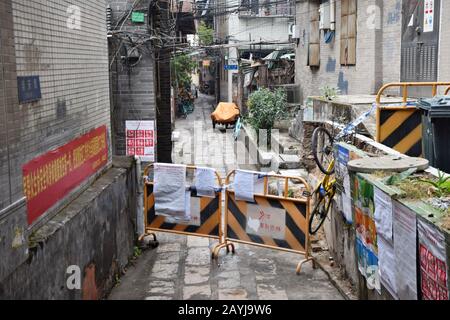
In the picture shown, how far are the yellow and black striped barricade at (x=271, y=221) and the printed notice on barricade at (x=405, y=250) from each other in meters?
2.89

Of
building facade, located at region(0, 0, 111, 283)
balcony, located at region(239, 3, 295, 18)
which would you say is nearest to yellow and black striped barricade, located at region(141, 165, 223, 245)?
building facade, located at region(0, 0, 111, 283)

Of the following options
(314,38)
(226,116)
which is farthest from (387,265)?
(226,116)

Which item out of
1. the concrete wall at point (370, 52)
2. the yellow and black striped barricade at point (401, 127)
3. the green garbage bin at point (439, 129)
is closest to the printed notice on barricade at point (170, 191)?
the yellow and black striped barricade at point (401, 127)

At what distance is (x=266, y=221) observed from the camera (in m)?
7.95

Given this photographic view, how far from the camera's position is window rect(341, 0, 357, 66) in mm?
15477

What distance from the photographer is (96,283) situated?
620 cm

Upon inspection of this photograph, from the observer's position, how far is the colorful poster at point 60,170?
4898 millimetres

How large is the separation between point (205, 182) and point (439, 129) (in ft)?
11.5

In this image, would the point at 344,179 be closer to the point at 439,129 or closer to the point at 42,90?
the point at 439,129

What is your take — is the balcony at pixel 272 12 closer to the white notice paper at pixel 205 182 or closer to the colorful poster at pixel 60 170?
the white notice paper at pixel 205 182

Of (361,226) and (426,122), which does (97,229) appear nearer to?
(361,226)

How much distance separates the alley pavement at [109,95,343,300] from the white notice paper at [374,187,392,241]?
6.18 ft

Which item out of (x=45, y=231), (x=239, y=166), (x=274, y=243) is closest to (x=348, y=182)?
(x=274, y=243)

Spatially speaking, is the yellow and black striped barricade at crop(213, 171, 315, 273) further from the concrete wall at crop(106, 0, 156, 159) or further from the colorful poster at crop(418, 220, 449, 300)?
the concrete wall at crop(106, 0, 156, 159)
